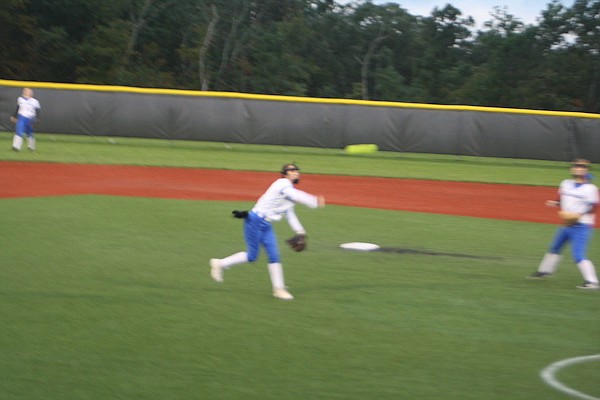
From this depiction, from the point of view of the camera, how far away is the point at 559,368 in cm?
899

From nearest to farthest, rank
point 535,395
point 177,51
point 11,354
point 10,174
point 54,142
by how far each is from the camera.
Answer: point 535,395, point 11,354, point 10,174, point 54,142, point 177,51

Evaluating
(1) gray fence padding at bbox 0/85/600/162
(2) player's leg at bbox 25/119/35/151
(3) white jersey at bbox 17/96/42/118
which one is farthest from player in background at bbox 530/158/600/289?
(1) gray fence padding at bbox 0/85/600/162

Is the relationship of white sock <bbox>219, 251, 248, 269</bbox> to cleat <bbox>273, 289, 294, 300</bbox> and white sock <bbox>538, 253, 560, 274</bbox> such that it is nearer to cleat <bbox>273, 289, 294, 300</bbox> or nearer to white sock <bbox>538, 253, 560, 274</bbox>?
cleat <bbox>273, 289, 294, 300</bbox>

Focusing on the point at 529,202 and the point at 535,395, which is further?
the point at 529,202

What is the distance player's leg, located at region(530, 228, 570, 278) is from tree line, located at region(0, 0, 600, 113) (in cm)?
4914

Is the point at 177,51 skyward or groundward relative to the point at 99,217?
skyward

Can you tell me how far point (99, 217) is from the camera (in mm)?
18156

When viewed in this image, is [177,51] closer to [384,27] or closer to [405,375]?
[384,27]

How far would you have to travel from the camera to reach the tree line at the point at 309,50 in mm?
62469

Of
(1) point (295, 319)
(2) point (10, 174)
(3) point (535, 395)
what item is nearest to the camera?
(3) point (535, 395)

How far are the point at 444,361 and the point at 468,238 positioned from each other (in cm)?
921

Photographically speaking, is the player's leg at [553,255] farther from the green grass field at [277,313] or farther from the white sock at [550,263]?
the green grass field at [277,313]

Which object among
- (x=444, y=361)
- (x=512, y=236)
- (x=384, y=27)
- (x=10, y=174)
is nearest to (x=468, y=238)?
(x=512, y=236)

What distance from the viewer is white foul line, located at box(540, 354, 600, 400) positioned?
318 inches
